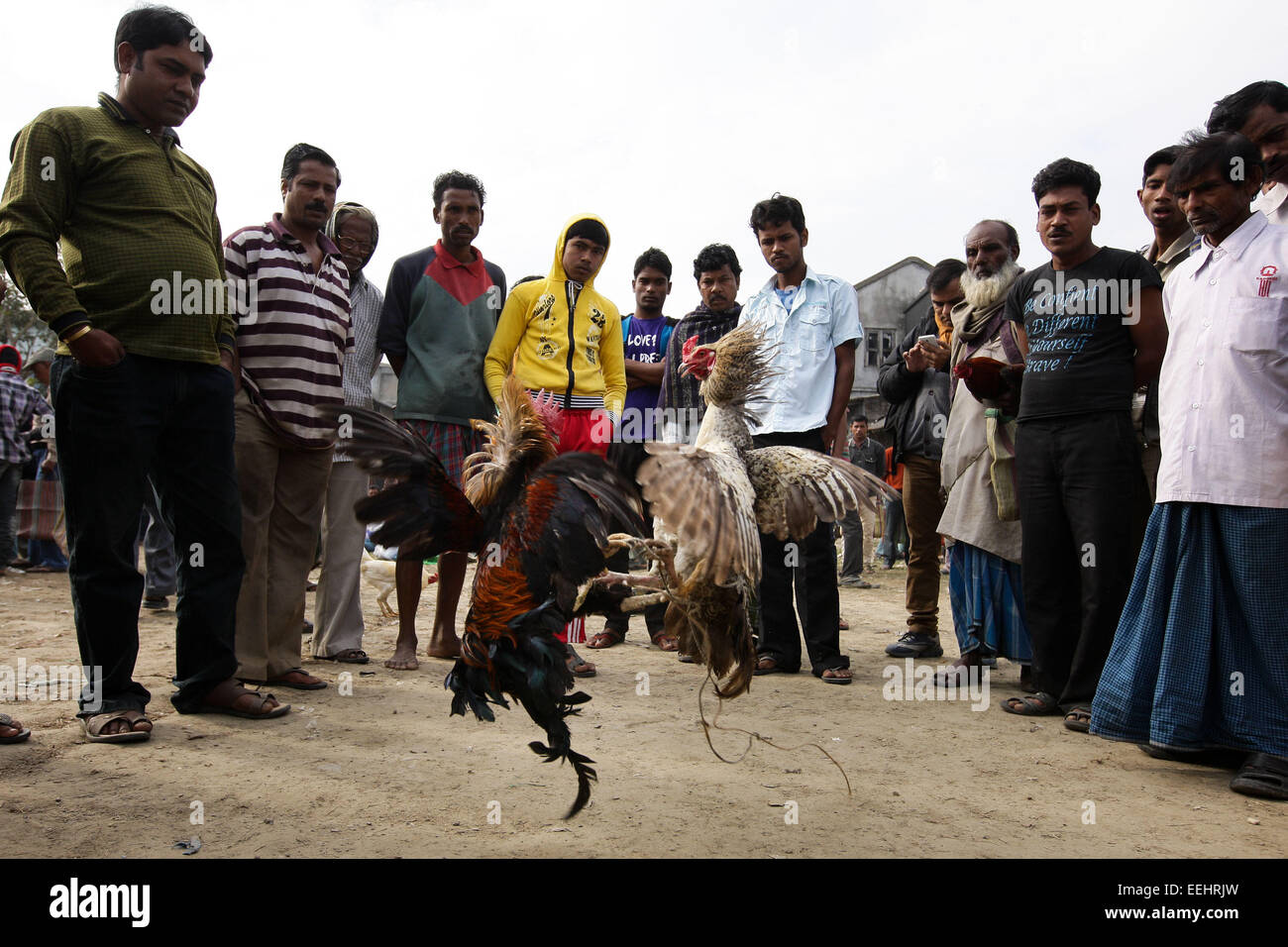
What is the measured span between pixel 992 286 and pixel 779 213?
4.71 feet

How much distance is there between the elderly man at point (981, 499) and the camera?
4887mm

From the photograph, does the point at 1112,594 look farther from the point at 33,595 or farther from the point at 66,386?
the point at 33,595

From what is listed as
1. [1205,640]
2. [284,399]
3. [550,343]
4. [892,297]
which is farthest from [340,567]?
[892,297]

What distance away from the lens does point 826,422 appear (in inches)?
200

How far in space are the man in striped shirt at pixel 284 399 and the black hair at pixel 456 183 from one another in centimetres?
76

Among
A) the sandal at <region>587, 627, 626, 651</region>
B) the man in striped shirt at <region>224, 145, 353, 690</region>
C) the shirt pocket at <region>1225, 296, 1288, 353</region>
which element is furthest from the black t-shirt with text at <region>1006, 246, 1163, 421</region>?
the man in striped shirt at <region>224, 145, 353, 690</region>

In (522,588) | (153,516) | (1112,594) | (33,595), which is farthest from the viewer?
(33,595)

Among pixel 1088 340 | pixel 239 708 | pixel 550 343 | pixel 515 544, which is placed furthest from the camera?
pixel 550 343

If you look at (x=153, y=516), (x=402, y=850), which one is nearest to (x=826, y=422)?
(x=402, y=850)

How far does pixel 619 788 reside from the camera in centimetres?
310

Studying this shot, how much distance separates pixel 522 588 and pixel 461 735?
1404 mm

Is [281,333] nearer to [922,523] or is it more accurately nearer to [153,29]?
[153,29]

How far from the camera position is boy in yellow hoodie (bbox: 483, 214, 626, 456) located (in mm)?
4820

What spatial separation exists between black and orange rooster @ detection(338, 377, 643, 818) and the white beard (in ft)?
11.0
